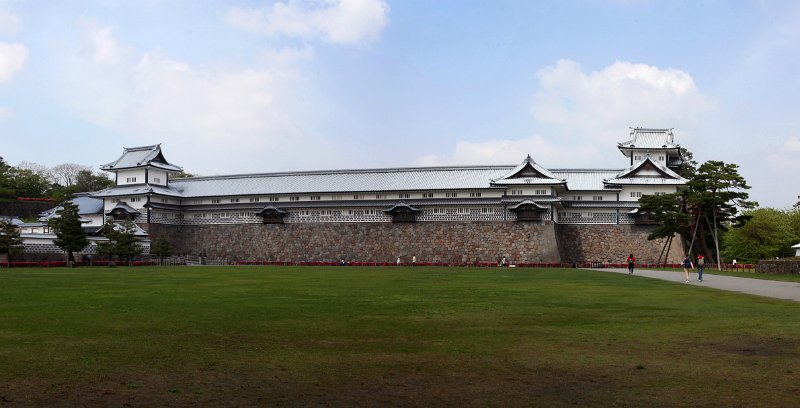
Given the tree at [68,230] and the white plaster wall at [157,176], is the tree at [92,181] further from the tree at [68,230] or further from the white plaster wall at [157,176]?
the tree at [68,230]

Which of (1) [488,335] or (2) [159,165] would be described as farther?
(2) [159,165]

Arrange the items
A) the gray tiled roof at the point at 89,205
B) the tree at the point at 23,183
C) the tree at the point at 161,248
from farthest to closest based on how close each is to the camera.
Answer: the tree at the point at 23,183
the gray tiled roof at the point at 89,205
the tree at the point at 161,248

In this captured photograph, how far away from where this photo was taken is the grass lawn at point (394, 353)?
9.71 m

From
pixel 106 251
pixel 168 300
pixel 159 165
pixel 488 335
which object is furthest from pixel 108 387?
pixel 159 165

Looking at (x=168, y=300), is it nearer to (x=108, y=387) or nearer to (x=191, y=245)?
(x=108, y=387)

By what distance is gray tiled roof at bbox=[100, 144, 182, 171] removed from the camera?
88.5 meters

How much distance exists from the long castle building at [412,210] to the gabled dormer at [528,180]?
0.10m

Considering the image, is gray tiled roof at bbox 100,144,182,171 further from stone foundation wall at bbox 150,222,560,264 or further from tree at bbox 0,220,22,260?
tree at bbox 0,220,22,260

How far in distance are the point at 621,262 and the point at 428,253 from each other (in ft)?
62.9

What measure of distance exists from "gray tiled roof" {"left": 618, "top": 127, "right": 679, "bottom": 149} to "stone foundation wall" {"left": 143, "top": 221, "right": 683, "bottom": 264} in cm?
1247

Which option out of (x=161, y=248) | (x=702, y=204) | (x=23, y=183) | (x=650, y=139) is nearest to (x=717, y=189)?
(x=702, y=204)

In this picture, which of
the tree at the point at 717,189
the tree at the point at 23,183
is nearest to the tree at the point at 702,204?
the tree at the point at 717,189

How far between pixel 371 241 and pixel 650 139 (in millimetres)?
33697

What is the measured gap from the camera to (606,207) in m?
75.6
